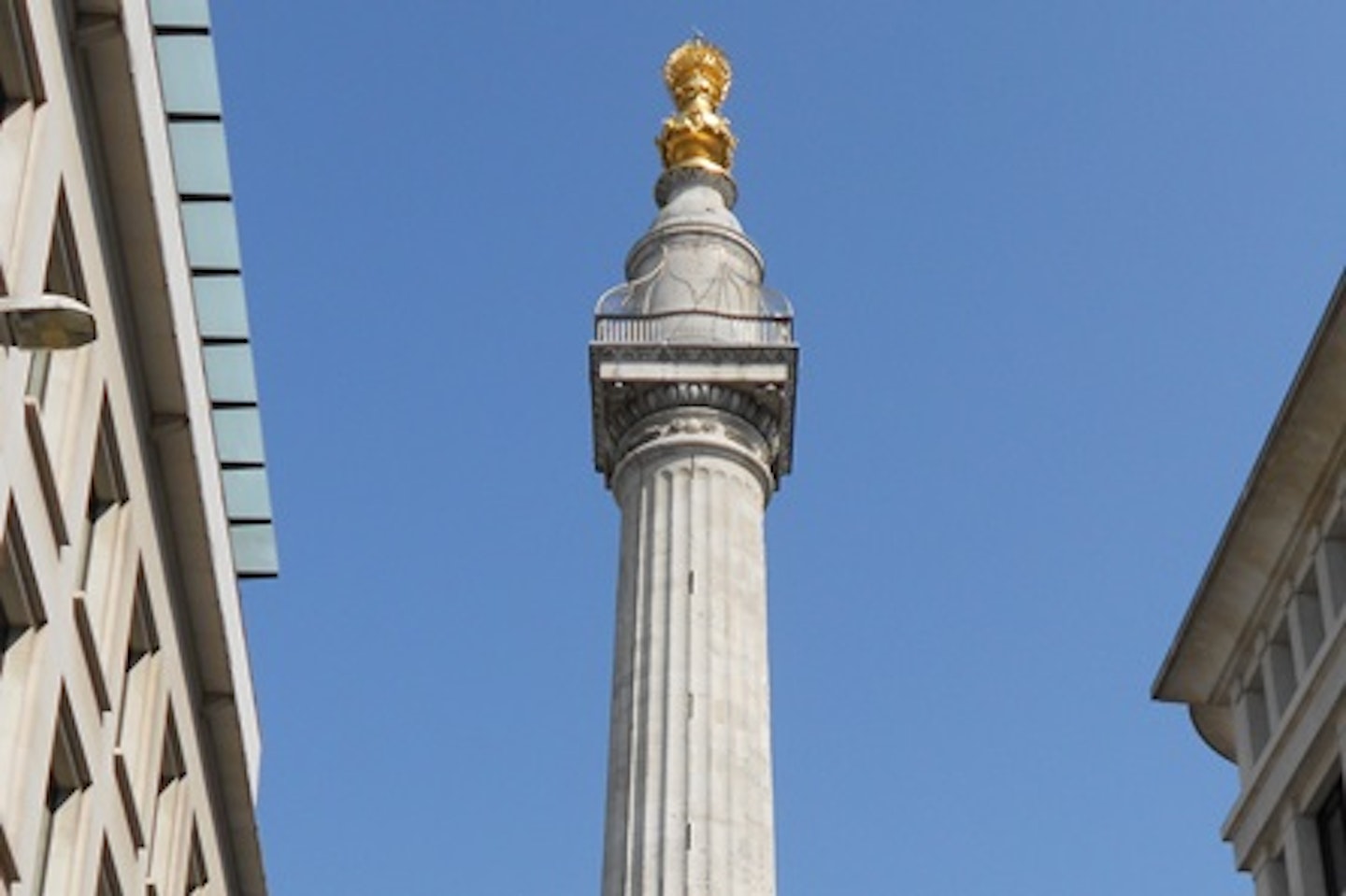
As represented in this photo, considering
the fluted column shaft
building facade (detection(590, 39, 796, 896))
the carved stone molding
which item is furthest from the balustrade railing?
the fluted column shaft

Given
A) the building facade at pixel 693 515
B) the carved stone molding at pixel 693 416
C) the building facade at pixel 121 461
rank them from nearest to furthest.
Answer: the building facade at pixel 121 461 < the building facade at pixel 693 515 < the carved stone molding at pixel 693 416

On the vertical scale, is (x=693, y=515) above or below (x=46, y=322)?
above

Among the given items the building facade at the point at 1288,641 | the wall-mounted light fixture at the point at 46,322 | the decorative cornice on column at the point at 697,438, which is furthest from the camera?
the decorative cornice on column at the point at 697,438

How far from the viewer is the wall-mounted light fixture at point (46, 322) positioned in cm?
1514

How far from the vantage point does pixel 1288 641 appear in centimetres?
2903

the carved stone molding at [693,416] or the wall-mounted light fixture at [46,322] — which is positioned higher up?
the carved stone molding at [693,416]

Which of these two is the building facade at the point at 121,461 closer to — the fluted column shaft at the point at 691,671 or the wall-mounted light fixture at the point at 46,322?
the wall-mounted light fixture at the point at 46,322

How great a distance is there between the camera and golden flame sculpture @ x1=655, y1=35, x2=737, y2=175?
6888 centimetres

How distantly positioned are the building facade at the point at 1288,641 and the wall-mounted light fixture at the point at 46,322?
14.0 m

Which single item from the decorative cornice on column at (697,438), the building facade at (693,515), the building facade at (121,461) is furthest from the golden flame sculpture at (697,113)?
the building facade at (121,461)

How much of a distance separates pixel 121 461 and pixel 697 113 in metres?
44.6

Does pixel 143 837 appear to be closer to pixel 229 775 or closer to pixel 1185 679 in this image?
pixel 229 775

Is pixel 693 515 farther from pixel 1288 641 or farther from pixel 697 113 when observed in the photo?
pixel 1288 641

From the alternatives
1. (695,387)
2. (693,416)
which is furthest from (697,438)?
(695,387)
